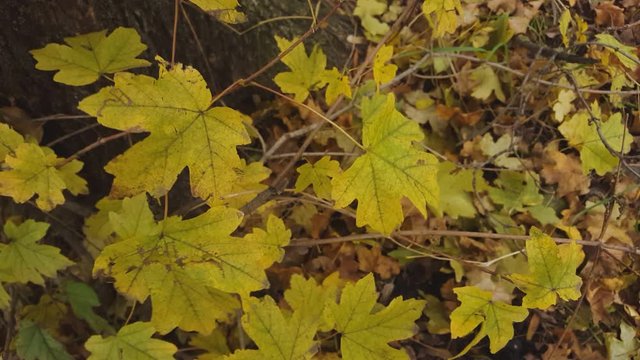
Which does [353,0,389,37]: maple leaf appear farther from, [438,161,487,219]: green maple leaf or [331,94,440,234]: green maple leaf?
[331,94,440,234]: green maple leaf

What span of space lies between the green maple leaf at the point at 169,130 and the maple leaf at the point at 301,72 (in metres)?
0.53

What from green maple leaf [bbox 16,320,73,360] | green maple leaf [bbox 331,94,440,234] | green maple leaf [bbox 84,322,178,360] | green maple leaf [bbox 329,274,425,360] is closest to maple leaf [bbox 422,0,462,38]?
green maple leaf [bbox 331,94,440,234]

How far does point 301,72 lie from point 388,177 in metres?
0.62

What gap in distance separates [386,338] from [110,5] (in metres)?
1.20

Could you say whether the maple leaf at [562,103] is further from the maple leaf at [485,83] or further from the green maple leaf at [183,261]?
the green maple leaf at [183,261]

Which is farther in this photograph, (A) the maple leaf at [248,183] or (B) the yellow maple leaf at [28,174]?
(A) the maple leaf at [248,183]

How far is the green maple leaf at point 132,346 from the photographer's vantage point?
4.16 feet

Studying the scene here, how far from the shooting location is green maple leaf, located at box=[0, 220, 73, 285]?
1460 millimetres

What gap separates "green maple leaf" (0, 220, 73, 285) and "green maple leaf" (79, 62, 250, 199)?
2.04 ft

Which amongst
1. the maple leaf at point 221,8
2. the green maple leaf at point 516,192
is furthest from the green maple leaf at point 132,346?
the green maple leaf at point 516,192

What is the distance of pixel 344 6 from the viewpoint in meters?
2.03

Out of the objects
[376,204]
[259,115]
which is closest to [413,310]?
[376,204]

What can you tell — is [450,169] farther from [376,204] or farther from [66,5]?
[66,5]

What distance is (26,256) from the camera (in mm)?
1493
